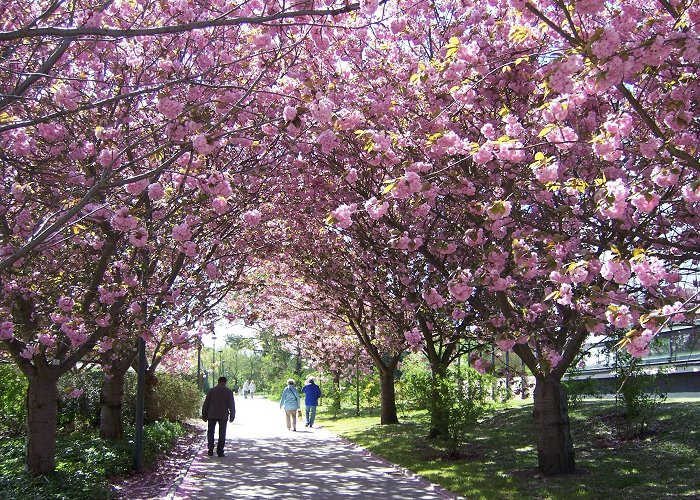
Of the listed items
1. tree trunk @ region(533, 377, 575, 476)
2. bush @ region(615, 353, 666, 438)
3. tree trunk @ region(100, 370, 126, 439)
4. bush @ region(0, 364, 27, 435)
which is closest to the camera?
tree trunk @ region(533, 377, 575, 476)

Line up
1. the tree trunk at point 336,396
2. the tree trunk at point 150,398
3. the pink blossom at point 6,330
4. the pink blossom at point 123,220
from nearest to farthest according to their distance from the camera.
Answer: the pink blossom at point 123,220
the pink blossom at point 6,330
the tree trunk at point 150,398
the tree trunk at point 336,396

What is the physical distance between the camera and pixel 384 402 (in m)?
20.6

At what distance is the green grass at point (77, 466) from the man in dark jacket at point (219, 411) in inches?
42.4

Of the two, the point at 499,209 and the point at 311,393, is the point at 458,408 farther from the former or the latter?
the point at 311,393

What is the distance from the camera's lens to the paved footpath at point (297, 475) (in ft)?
29.6

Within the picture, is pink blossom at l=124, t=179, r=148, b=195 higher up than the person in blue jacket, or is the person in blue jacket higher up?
pink blossom at l=124, t=179, r=148, b=195

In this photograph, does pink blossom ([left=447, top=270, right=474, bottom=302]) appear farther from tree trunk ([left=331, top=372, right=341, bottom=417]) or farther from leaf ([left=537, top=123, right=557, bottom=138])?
tree trunk ([left=331, top=372, right=341, bottom=417])

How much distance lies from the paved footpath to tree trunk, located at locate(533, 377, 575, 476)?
1.74 m

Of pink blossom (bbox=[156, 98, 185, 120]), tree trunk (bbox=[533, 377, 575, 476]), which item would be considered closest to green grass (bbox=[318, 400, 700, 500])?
tree trunk (bbox=[533, 377, 575, 476])

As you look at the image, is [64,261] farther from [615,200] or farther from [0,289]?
[615,200]

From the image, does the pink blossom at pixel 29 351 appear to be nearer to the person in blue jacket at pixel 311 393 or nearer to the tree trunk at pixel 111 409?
the tree trunk at pixel 111 409

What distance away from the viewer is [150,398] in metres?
18.1

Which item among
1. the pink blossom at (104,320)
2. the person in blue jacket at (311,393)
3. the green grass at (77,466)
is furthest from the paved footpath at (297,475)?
the person in blue jacket at (311,393)

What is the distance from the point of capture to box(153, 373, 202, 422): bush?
751 inches
